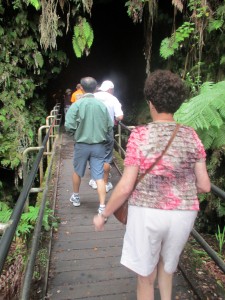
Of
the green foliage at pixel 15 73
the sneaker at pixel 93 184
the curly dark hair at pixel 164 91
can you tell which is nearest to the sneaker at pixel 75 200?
the sneaker at pixel 93 184

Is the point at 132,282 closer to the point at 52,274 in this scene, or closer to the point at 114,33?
the point at 52,274

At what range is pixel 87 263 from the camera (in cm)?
338

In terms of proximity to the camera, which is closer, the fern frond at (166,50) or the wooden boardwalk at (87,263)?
the wooden boardwalk at (87,263)

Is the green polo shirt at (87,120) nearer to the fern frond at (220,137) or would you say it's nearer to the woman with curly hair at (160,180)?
the fern frond at (220,137)

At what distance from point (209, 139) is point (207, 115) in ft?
1.50

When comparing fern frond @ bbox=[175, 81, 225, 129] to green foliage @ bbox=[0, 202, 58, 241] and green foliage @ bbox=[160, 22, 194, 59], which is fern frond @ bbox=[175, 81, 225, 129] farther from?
green foliage @ bbox=[160, 22, 194, 59]

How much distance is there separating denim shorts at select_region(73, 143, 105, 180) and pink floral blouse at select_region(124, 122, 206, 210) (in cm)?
234

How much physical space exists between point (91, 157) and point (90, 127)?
1.35ft

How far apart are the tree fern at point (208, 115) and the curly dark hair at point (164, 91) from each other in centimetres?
202

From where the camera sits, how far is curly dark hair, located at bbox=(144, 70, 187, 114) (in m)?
1.93

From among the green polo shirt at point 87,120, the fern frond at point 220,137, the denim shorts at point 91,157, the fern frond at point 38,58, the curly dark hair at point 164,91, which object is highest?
the curly dark hair at point 164,91

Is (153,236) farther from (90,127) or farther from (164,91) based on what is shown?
(90,127)

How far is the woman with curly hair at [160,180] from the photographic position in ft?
6.31

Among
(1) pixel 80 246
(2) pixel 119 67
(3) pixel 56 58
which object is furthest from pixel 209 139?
(2) pixel 119 67
